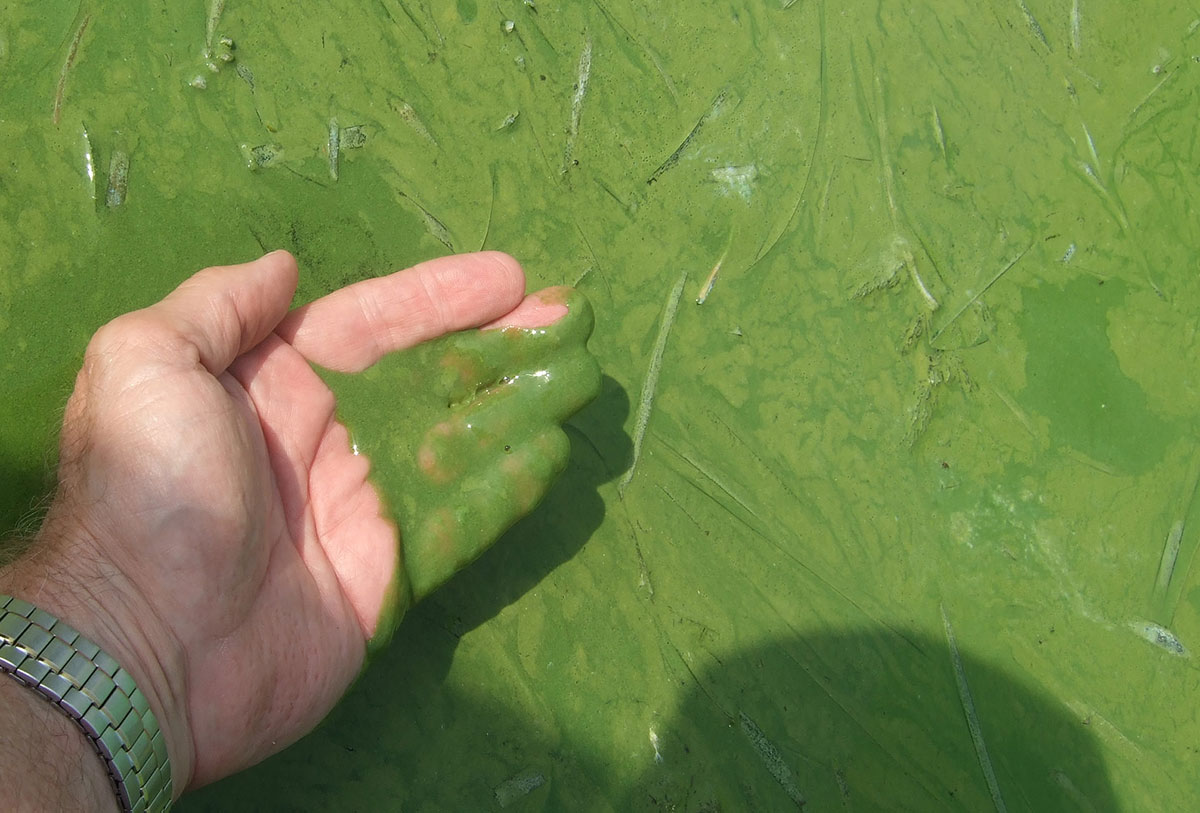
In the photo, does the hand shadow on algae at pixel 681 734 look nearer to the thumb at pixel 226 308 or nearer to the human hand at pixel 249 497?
the human hand at pixel 249 497

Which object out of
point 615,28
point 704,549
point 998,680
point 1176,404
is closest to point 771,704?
point 704,549

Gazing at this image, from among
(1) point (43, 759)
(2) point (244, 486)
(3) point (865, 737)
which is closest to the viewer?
(1) point (43, 759)

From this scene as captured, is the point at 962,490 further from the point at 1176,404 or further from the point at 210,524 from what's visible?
the point at 210,524

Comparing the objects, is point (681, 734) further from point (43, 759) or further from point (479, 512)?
point (43, 759)

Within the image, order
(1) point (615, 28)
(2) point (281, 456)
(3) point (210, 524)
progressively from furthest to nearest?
(1) point (615, 28) → (2) point (281, 456) → (3) point (210, 524)

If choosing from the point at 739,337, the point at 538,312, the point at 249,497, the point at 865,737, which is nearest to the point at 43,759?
the point at 249,497

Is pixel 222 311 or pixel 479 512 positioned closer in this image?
pixel 222 311

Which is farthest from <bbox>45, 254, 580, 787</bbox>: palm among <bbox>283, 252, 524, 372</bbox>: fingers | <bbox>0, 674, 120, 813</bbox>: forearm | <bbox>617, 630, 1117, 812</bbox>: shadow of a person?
<bbox>617, 630, 1117, 812</bbox>: shadow of a person
